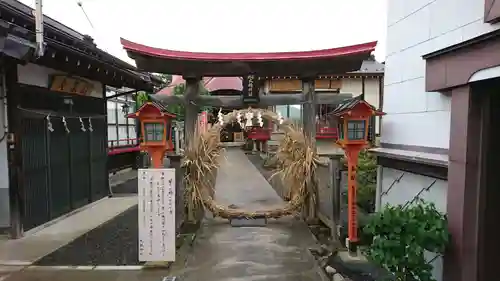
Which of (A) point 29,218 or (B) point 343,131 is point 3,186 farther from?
(B) point 343,131

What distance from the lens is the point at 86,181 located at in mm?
11000

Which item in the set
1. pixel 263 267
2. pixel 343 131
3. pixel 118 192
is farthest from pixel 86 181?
pixel 343 131

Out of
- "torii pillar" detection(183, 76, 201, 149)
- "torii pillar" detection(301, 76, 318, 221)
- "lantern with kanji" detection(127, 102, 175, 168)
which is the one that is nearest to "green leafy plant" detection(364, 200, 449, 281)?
"lantern with kanji" detection(127, 102, 175, 168)

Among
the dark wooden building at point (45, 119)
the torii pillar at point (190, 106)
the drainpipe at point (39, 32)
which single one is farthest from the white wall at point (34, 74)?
the torii pillar at point (190, 106)

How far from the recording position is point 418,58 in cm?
499

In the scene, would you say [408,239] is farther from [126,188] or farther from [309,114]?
[126,188]

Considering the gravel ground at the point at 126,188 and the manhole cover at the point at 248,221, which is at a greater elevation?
the manhole cover at the point at 248,221

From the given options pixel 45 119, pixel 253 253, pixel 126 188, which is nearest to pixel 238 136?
pixel 126 188

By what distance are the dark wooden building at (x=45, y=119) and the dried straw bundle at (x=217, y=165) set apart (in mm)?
3170

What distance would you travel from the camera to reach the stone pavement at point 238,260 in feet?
19.2

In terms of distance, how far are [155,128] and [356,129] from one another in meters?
3.44

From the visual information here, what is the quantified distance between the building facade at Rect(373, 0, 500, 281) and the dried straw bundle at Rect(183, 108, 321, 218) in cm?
346

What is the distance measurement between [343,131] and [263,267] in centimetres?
267

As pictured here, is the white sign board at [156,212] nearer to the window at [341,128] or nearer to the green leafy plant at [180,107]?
the green leafy plant at [180,107]
